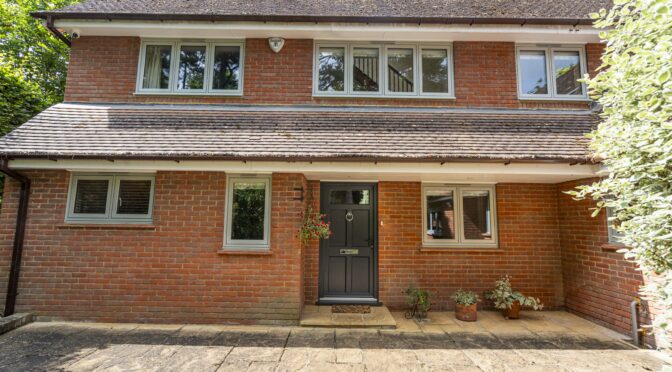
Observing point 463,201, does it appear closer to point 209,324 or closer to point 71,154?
point 209,324

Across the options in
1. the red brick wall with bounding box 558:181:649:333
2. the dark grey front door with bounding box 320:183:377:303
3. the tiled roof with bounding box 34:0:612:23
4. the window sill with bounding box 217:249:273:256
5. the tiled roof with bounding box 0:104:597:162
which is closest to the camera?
the red brick wall with bounding box 558:181:649:333

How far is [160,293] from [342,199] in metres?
3.61

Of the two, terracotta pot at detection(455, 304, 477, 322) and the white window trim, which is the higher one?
the white window trim

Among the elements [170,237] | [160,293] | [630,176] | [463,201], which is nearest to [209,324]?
[160,293]

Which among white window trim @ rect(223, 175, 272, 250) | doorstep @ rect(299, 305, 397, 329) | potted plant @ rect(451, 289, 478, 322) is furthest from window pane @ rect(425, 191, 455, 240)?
white window trim @ rect(223, 175, 272, 250)

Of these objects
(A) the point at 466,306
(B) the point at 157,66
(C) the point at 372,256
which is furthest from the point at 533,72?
(B) the point at 157,66

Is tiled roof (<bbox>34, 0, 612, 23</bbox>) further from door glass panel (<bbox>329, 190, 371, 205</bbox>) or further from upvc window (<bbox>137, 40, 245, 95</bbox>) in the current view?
door glass panel (<bbox>329, 190, 371, 205</bbox>)

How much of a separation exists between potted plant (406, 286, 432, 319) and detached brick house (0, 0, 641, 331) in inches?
16.1

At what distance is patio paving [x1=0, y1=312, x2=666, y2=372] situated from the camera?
152 inches

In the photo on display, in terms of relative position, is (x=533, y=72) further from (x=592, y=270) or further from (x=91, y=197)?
(x=91, y=197)

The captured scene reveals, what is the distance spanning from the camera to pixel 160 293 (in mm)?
5207

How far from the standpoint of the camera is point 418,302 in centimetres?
559

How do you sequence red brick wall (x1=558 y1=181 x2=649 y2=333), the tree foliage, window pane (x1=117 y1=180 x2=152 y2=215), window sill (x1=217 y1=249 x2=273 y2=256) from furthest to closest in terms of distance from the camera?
window pane (x1=117 y1=180 x2=152 y2=215) → window sill (x1=217 y1=249 x2=273 y2=256) → red brick wall (x1=558 y1=181 x2=649 y2=333) → the tree foliage

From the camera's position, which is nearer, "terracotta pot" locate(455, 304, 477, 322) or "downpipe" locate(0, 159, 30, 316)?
"downpipe" locate(0, 159, 30, 316)
